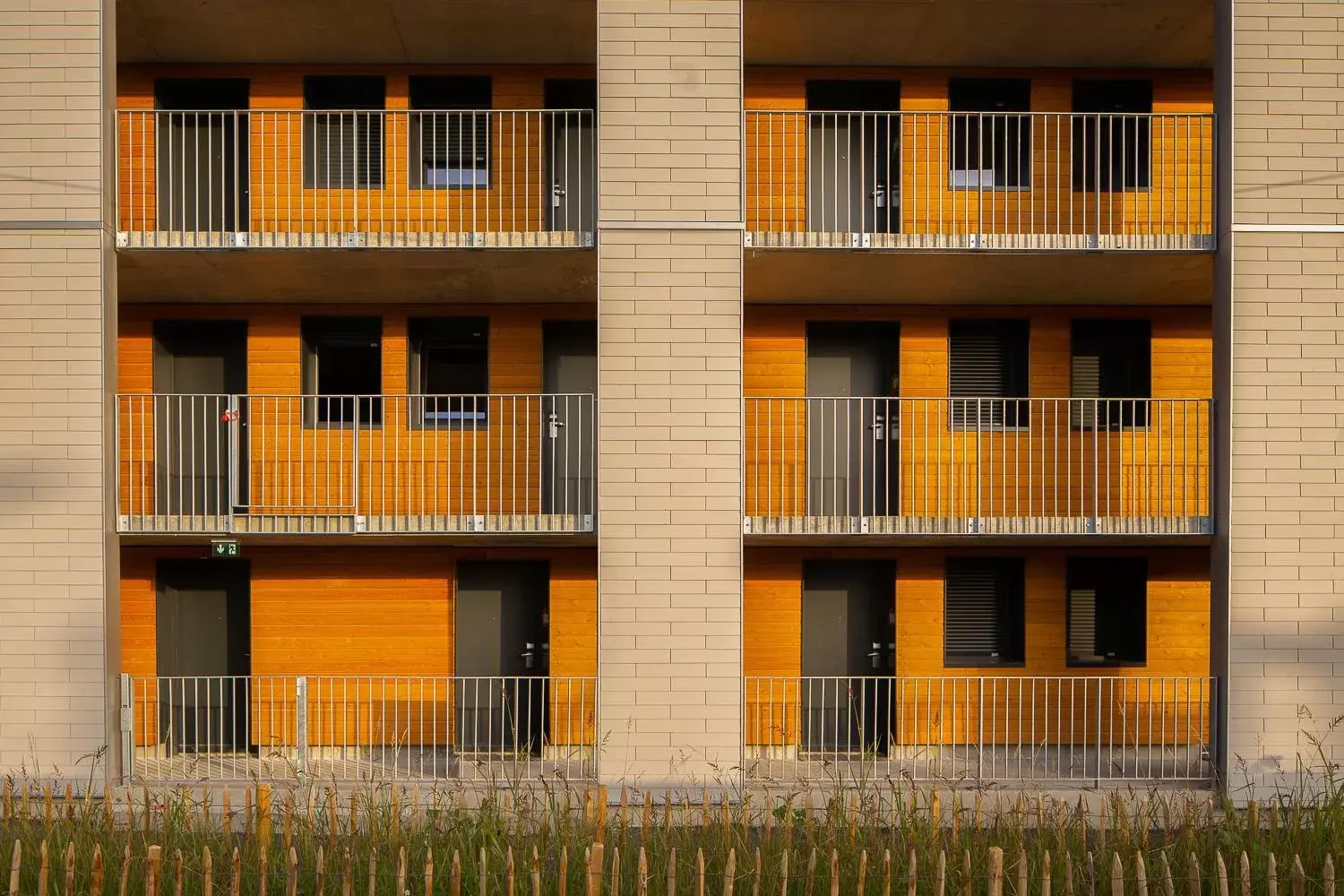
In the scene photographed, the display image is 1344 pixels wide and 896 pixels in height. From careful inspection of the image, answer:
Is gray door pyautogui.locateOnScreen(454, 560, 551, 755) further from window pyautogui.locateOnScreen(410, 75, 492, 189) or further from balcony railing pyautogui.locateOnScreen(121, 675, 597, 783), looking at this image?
window pyautogui.locateOnScreen(410, 75, 492, 189)

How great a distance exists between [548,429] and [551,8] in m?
4.49

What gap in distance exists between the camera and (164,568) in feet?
40.3

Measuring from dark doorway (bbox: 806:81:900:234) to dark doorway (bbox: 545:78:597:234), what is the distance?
2.60m

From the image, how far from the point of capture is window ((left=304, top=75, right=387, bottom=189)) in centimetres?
1210

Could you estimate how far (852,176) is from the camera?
40.5ft

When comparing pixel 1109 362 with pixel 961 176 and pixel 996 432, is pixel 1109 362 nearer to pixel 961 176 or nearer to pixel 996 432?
pixel 996 432

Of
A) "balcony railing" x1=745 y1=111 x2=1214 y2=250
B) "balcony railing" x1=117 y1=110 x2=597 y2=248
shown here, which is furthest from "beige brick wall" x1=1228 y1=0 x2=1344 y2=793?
"balcony railing" x1=117 y1=110 x2=597 y2=248

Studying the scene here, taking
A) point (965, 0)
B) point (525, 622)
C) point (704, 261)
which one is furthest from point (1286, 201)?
point (525, 622)

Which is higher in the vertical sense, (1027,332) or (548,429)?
(1027,332)

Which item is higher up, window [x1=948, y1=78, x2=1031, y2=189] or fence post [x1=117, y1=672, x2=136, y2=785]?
window [x1=948, y1=78, x2=1031, y2=189]

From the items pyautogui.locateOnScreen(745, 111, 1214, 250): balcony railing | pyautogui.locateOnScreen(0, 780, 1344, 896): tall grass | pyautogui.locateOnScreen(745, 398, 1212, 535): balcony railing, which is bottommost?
pyautogui.locateOnScreen(0, 780, 1344, 896): tall grass

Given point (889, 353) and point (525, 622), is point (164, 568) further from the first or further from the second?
point (889, 353)

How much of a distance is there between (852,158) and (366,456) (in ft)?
22.1

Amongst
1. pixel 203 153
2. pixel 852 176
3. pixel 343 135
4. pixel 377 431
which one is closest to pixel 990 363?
pixel 852 176
